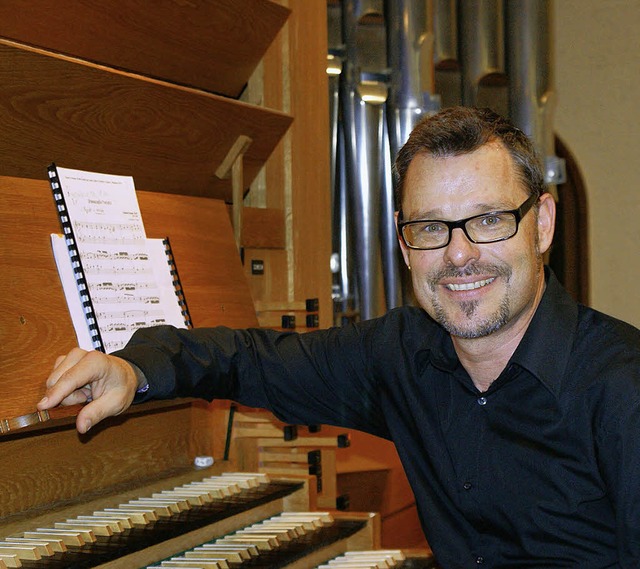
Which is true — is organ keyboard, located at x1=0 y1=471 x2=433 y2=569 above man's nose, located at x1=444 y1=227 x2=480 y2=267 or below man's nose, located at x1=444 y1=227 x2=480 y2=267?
below

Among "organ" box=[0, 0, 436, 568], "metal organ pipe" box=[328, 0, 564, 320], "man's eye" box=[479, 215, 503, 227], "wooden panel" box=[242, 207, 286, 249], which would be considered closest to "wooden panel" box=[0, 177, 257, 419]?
"organ" box=[0, 0, 436, 568]

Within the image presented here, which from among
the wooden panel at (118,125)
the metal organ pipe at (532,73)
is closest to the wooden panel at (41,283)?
the wooden panel at (118,125)

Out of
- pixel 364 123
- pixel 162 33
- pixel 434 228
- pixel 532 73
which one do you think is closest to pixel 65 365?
pixel 434 228

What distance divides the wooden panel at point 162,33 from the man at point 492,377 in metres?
0.97

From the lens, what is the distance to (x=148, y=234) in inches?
97.5

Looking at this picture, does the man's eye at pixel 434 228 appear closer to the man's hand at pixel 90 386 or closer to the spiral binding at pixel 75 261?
the man's hand at pixel 90 386

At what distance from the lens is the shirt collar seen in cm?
168

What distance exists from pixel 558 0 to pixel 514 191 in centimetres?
376

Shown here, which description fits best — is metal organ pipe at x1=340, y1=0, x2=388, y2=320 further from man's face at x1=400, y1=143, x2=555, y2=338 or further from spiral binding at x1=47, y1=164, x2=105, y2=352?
man's face at x1=400, y1=143, x2=555, y2=338

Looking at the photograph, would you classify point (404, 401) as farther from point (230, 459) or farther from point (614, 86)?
point (614, 86)

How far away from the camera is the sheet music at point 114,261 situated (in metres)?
2.15

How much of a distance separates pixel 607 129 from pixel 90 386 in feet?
13.2

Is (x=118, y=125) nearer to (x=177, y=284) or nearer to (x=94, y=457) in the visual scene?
(x=177, y=284)

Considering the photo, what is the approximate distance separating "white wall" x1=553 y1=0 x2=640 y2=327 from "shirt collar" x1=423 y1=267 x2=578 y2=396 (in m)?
3.32
